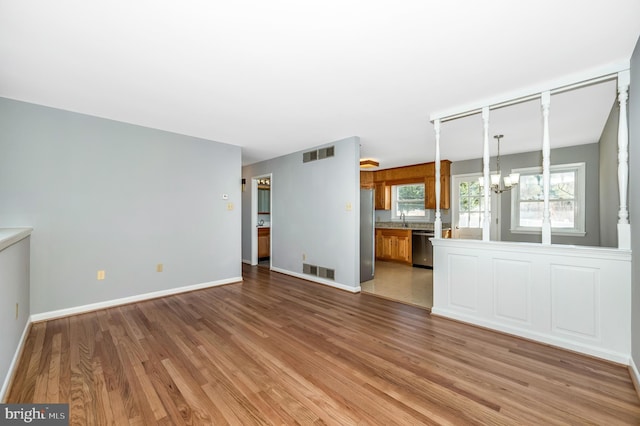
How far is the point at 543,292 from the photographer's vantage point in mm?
2660

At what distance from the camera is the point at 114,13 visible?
5.76 ft

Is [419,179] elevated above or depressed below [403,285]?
above

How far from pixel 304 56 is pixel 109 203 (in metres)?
3.30

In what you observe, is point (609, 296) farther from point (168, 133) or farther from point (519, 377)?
point (168, 133)

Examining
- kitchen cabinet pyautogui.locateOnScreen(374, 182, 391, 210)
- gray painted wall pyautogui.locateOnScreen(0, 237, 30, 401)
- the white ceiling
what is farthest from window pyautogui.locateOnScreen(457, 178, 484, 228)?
gray painted wall pyautogui.locateOnScreen(0, 237, 30, 401)

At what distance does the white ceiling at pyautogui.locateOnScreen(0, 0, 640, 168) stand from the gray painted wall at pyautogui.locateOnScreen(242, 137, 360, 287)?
1.06 m

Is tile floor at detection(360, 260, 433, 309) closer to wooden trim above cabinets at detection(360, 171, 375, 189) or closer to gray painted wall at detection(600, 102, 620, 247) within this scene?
wooden trim above cabinets at detection(360, 171, 375, 189)

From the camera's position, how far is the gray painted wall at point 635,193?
203 centimetres

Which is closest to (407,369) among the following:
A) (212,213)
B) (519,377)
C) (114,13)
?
(519,377)

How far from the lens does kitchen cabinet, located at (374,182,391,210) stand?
7859 millimetres

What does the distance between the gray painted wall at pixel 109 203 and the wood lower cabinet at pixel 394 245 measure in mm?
4176

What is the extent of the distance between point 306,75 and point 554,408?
316 cm

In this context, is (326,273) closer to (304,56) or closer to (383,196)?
(304,56)

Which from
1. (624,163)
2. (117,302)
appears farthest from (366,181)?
(117,302)
